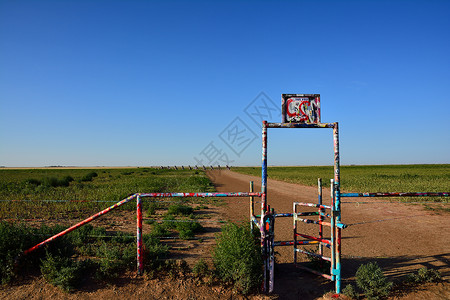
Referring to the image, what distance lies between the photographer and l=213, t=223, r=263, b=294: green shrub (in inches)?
180

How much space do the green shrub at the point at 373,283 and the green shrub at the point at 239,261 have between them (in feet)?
5.97

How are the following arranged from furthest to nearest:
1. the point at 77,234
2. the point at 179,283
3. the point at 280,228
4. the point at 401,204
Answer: the point at 401,204
the point at 280,228
the point at 77,234
the point at 179,283

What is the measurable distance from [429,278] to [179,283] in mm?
4693

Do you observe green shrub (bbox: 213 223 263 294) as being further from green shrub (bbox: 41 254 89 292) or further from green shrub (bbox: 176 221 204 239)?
green shrub (bbox: 176 221 204 239)

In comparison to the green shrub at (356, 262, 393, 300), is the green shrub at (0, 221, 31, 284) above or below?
above

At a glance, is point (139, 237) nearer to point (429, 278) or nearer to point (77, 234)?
point (77, 234)

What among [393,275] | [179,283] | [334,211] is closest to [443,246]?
[393,275]

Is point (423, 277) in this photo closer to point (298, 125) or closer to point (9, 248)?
point (298, 125)

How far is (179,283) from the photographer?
4688 mm

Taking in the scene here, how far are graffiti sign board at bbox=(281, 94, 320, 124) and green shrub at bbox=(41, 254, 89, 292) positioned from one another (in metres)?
4.57

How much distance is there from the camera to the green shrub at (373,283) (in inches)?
179

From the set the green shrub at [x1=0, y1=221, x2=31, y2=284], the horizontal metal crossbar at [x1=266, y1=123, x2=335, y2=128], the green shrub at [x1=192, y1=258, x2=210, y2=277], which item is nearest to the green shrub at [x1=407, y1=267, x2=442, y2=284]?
the horizontal metal crossbar at [x1=266, y1=123, x2=335, y2=128]

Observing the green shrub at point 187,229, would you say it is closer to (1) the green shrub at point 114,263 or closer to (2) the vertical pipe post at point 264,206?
(1) the green shrub at point 114,263

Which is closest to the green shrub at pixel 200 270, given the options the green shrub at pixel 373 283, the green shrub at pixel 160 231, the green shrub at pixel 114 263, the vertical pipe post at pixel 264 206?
the vertical pipe post at pixel 264 206
